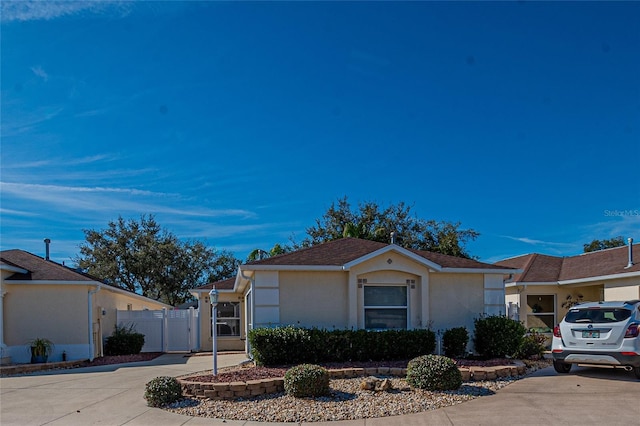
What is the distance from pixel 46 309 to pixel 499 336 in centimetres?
1347

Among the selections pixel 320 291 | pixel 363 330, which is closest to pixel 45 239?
pixel 320 291

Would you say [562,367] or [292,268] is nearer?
[562,367]

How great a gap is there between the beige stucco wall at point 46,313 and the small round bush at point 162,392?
8810 mm

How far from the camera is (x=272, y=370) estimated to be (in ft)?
37.9

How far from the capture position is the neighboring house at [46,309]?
636 inches

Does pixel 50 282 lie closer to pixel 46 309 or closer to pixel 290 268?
pixel 46 309

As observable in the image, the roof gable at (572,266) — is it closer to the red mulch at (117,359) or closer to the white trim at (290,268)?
the white trim at (290,268)

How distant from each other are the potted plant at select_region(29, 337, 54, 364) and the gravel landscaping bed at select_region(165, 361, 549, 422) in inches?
350

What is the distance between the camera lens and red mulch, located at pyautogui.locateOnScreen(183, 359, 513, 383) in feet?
33.7

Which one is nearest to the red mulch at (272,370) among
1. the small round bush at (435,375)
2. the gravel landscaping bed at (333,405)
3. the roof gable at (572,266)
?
the gravel landscaping bed at (333,405)

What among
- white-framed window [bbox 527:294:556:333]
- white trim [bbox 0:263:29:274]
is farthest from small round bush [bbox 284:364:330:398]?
white-framed window [bbox 527:294:556:333]

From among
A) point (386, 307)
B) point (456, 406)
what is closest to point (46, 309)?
point (386, 307)

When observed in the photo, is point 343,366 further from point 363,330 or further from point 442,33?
point 442,33

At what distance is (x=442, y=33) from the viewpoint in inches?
557
